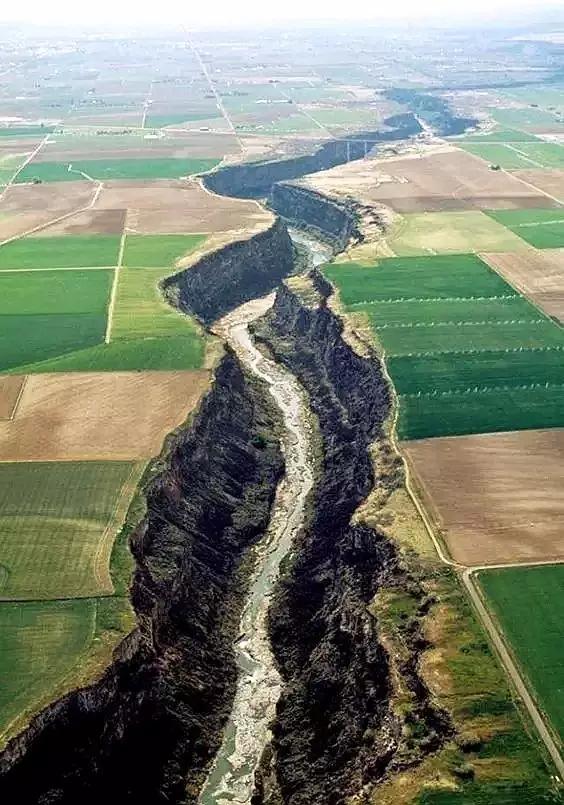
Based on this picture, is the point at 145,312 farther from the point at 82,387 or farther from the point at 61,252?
the point at 61,252

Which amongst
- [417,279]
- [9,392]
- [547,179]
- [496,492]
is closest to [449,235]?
[417,279]

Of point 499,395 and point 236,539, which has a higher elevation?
point 499,395

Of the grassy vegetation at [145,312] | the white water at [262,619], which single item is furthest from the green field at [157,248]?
the white water at [262,619]

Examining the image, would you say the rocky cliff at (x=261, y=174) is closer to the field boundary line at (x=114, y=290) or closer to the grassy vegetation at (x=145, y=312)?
the field boundary line at (x=114, y=290)

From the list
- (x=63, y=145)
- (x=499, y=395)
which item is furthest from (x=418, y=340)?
(x=63, y=145)

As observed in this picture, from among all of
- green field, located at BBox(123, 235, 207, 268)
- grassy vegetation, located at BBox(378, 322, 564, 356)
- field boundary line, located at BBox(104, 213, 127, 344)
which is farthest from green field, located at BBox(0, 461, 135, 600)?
green field, located at BBox(123, 235, 207, 268)

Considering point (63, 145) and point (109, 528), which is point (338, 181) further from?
point (109, 528)
